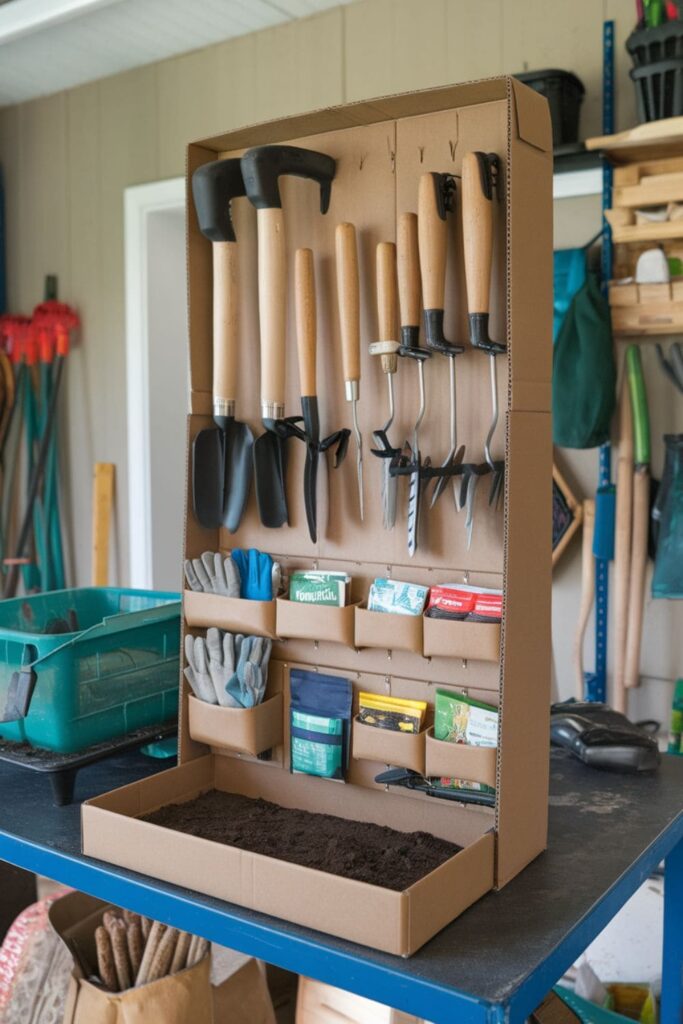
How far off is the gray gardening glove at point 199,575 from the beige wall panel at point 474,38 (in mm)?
2296

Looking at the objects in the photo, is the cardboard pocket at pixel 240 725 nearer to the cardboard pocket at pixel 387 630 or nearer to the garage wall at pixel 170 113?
the cardboard pocket at pixel 387 630

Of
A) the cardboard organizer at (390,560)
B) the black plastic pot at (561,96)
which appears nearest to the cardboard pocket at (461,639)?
the cardboard organizer at (390,560)

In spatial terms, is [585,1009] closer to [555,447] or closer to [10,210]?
[555,447]

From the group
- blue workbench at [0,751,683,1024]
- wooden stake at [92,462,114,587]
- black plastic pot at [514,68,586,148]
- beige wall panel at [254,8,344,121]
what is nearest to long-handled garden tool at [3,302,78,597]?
wooden stake at [92,462,114,587]

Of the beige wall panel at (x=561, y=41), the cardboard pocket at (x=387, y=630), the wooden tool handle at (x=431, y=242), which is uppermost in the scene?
the beige wall panel at (x=561, y=41)

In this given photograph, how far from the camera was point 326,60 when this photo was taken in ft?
11.7

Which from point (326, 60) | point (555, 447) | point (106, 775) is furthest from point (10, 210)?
point (106, 775)

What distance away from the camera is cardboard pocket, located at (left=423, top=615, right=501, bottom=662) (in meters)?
1.32

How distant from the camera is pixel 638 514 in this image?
9.66ft

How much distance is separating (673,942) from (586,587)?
4.88ft

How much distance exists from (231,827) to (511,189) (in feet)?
3.11

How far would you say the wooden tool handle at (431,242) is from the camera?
1347 millimetres

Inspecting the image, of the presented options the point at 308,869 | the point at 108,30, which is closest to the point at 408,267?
the point at 308,869

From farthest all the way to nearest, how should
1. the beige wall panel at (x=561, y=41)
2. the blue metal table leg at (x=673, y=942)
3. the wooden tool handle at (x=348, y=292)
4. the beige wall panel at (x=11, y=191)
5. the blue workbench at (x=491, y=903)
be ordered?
the beige wall panel at (x=11, y=191), the beige wall panel at (x=561, y=41), the blue metal table leg at (x=673, y=942), the wooden tool handle at (x=348, y=292), the blue workbench at (x=491, y=903)
